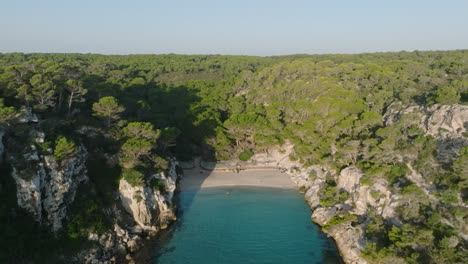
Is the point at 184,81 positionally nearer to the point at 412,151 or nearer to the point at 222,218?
the point at 222,218

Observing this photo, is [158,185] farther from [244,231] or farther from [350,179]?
[350,179]

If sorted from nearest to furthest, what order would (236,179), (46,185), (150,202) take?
(46,185)
(150,202)
(236,179)

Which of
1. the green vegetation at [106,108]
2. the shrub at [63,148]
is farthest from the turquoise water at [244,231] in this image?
the green vegetation at [106,108]

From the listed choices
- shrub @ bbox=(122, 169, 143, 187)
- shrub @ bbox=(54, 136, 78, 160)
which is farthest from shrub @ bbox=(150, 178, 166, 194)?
shrub @ bbox=(54, 136, 78, 160)

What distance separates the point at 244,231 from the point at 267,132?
19.5 m

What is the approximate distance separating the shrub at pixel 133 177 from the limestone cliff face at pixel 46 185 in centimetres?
387

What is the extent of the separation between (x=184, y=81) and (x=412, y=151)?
155ft

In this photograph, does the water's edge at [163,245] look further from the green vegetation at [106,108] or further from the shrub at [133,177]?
the green vegetation at [106,108]

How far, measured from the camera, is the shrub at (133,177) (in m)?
28.6

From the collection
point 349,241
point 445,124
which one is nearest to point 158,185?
point 349,241

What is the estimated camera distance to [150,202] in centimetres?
3006

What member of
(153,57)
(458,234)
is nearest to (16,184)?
(458,234)

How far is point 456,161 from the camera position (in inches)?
1005

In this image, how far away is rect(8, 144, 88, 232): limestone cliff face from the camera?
74.1ft
